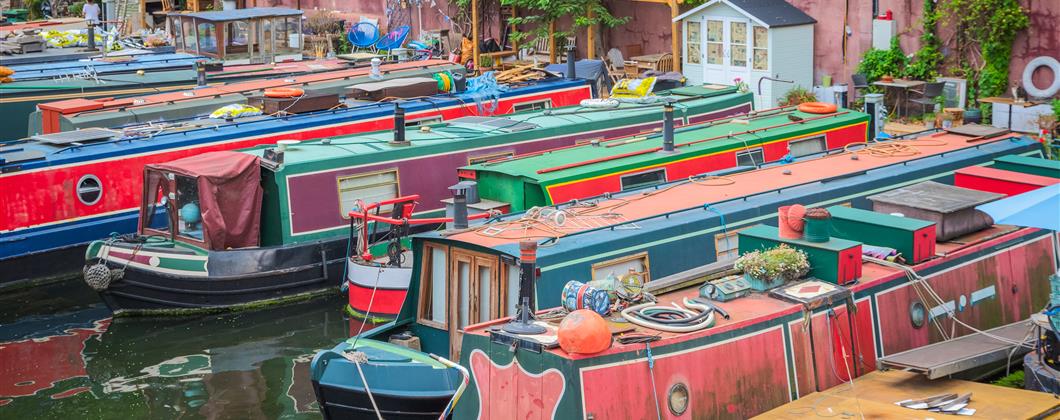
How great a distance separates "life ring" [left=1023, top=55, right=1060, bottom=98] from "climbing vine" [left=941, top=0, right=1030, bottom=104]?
1.52 feet

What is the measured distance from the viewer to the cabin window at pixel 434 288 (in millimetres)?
11250

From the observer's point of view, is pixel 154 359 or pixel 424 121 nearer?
pixel 154 359

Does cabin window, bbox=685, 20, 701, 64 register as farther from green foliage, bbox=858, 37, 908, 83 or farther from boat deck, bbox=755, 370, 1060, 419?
boat deck, bbox=755, 370, 1060, 419

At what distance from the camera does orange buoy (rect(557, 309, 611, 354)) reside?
334 inches

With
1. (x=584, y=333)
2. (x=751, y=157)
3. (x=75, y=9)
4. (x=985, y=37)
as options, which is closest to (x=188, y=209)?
(x=751, y=157)

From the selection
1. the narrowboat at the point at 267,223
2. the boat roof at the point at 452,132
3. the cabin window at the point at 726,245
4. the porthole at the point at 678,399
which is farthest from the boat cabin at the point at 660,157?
the porthole at the point at 678,399

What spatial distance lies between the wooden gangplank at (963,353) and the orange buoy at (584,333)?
267 centimetres

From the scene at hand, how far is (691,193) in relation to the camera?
43.0 feet

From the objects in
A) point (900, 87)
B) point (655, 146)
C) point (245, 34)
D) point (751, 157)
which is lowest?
point (751, 157)

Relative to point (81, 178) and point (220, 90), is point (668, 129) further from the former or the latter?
point (220, 90)

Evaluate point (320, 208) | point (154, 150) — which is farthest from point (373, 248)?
point (154, 150)

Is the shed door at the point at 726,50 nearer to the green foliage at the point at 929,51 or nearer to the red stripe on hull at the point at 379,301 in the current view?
the green foliage at the point at 929,51

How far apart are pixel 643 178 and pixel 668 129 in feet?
2.49

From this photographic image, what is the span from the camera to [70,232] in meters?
17.0
